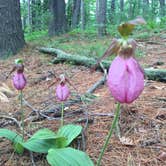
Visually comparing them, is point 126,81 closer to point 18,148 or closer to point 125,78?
point 125,78

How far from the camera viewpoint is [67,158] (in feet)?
3.92

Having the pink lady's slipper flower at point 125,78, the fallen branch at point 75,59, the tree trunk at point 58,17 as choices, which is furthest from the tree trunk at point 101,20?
the pink lady's slipper flower at point 125,78

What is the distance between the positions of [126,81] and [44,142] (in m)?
0.79

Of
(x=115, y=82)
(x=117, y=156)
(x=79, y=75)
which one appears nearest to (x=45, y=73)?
(x=79, y=75)

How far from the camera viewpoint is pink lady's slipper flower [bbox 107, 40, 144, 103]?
3.02 ft

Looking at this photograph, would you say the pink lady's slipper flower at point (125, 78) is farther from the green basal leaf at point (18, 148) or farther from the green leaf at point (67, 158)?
the green basal leaf at point (18, 148)

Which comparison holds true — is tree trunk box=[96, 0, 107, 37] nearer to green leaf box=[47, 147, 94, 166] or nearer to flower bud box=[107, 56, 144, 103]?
green leaf box=[47, 147, 94, 166]

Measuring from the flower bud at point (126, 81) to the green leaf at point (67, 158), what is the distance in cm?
39

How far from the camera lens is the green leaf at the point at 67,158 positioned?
1.17 metres

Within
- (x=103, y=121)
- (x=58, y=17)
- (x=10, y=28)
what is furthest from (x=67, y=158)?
(x=58, y=17)

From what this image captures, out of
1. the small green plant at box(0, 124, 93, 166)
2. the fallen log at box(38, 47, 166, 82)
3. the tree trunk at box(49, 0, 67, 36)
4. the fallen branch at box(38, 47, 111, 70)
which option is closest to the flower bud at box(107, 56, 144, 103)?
the small green plant at box(0, 124, 93, 166)

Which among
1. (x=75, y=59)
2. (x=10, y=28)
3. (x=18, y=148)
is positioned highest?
(x=10, y=28)

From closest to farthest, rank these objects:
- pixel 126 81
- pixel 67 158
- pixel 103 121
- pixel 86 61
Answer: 1. pixel 126 81
2. pixel 67 158
3. pixel 103 121
4. pixel 86 61

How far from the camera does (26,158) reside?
163 cm
